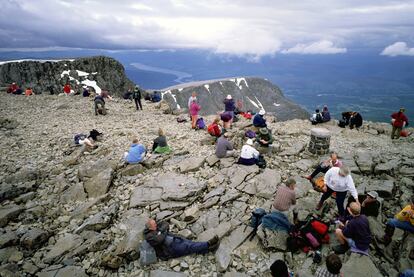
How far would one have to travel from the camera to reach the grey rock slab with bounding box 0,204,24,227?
10.6 meters

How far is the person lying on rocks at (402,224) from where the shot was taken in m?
8.53

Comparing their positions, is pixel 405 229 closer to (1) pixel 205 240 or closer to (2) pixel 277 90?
(1) pixel 205 240

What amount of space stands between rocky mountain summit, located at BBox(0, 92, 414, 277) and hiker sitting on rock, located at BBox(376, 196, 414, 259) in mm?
344

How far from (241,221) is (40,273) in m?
7.14

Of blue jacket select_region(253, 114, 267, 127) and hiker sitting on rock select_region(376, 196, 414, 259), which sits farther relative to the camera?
blue jacket select_region(253, 114, 267, 127)

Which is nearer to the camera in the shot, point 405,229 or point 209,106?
→ point 405,229

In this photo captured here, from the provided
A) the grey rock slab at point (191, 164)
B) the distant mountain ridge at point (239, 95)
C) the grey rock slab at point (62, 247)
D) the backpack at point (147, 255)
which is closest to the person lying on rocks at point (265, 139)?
the grey rock slab at point (191, 164)

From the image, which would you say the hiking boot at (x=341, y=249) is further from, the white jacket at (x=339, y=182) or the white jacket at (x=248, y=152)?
the white jacket at (x=248, y=152)

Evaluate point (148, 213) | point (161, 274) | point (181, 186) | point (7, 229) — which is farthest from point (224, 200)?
point (7, 229)

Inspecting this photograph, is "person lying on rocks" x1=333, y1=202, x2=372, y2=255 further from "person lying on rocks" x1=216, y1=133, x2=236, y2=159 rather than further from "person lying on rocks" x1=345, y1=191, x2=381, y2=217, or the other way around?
"person lying on rocks" x1=216, y1=133, x2=236, y2=159

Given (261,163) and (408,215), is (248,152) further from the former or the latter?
(408,215)

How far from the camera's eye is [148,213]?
10922 mm

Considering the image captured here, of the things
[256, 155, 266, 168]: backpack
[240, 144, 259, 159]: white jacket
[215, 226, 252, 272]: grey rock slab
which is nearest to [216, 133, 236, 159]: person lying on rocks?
[240, 144, 259, 159]: white jacket

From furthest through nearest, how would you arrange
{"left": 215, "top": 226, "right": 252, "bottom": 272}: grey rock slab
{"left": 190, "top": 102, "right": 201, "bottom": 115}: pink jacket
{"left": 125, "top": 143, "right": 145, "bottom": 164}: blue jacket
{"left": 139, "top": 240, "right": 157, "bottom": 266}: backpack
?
{"left": 190, "top": 102, "right": 201, "bottom": 115}: pink jacket
{"left": 125, "top": 143, "right": 145, "bottom": 164}: blue jacket
{"left": 139, "top": 240, "right": 157, "bottom": 266}: backpack
{"left": 215, "top": 226, "right": 252, "bottom": 272}: grey rock slab
